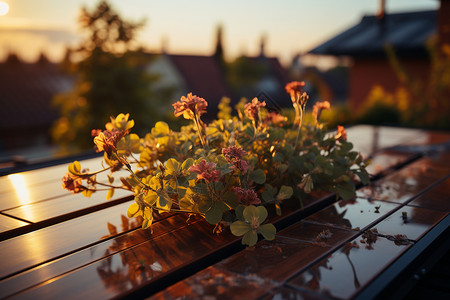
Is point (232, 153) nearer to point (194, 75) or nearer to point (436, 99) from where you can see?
point (436, 99)

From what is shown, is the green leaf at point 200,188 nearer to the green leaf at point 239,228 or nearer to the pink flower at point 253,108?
the green leaf at point 239,228

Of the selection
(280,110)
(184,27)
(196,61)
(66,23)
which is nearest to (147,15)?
(66,23)

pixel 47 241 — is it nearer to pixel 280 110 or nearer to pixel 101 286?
pixel 101 286

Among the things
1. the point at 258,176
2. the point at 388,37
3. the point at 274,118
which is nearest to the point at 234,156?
the point at 258,176

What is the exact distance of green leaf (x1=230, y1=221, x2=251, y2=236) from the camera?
1.46 metres

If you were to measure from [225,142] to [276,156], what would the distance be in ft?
0.83

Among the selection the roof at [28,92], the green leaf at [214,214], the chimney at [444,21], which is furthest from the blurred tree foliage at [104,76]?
the green leaf at [214,214]

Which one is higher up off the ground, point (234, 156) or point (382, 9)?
point (382, 9)

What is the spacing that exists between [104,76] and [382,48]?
10.8 meters

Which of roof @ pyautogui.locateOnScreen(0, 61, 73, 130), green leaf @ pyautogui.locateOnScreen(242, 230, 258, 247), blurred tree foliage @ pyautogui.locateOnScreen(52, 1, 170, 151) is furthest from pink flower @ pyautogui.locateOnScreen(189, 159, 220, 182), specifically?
roof @ pyautogui.locateOnScreen(0, 61, 73, 130)

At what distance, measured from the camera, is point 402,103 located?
1062 cm

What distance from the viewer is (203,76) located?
29281 mm

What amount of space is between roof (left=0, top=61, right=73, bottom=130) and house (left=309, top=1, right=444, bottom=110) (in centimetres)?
1450

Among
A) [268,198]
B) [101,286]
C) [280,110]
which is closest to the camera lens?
[101,286]
